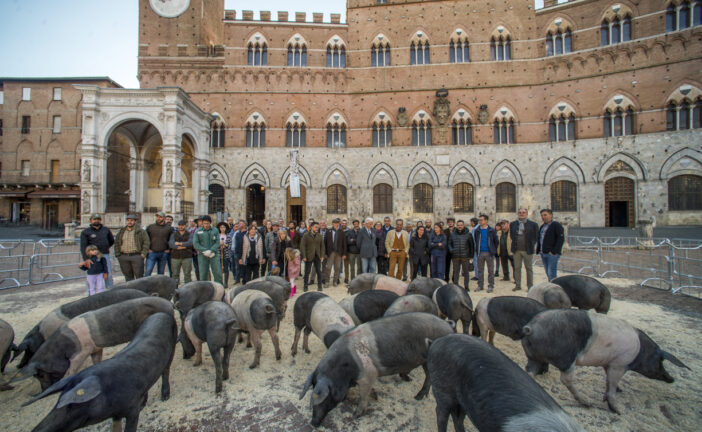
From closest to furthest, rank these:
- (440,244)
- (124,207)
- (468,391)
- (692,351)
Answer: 1. (468,391)
2. (692,351)
3. (440,244)
4. (124,207)

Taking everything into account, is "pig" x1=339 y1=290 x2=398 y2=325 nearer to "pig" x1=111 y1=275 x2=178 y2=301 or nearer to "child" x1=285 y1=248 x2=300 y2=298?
"child" x1=285 y1=248 x2=300 y2=298

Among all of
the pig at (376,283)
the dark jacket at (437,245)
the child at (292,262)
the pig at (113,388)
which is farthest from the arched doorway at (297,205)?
the pig at (113,388)

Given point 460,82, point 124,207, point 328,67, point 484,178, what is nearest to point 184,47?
point 328,67

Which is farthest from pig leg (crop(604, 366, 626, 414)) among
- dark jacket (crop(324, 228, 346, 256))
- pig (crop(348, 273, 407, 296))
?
dark jacket (crop(324, 228, 346, 256))

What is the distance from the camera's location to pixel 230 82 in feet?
85.9

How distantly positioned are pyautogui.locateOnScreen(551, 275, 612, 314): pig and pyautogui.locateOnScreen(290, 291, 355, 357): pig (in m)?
4.79

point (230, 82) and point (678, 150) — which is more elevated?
point (230, 82)

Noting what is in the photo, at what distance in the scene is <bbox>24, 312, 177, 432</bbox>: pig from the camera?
254 cm

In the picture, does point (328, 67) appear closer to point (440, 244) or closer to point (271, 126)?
point (271, 126)

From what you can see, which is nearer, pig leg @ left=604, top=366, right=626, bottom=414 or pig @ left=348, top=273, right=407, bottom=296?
pig leg @ left=604, top=366, right=626, bottom=414

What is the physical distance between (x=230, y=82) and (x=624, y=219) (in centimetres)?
3436

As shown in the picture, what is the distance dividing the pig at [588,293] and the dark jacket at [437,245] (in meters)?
3.45

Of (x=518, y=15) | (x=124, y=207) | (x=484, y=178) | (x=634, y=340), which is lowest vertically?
(x=634, y=340)

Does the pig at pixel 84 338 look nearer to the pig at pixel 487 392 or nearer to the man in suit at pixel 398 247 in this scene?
the pig at pixel 487 392
